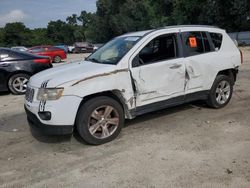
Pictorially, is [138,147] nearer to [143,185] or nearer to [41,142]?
[143,185]

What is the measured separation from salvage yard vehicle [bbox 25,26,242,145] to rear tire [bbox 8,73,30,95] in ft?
13.6

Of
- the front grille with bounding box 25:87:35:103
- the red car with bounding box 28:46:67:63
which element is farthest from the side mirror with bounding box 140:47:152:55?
the red car with bounding box 28:46:67:63

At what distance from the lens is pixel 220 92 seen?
6.73m

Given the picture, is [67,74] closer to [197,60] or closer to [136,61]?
[136,61]

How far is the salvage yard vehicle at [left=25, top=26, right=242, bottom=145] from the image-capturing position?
4.82 m

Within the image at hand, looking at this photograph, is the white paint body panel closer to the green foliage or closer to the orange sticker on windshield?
the orange sticker on windshield

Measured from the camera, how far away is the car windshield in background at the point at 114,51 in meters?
5.47

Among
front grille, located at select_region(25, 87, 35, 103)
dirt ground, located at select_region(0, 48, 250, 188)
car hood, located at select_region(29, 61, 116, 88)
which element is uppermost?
car hood, located at select_region(29, 61, 116, 88)

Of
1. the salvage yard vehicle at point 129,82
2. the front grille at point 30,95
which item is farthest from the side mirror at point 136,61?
the front grille at point 30,95

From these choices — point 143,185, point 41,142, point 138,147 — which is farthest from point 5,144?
point 143,185

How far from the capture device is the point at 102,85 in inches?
196

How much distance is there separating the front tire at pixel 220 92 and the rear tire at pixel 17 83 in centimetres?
562

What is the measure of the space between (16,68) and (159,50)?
210 inches

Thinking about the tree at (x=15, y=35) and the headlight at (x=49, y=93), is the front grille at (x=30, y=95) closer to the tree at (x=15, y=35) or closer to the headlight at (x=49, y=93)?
the headlight at (x=49, y=93)
